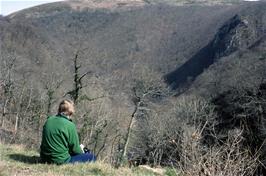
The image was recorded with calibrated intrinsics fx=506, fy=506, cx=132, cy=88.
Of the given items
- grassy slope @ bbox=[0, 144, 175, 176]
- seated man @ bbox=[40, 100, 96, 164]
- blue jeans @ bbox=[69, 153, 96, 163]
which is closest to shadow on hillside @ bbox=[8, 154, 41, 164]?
grassy slope @ bbox=[0, 144, 175, 176]

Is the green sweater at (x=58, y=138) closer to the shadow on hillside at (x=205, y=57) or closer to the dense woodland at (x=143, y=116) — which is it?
the dense woodland at (x=143, y=116)

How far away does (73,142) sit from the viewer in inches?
335

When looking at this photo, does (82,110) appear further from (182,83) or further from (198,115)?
(182,83)

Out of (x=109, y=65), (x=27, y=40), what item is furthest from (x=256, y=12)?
(x=27, y=40)

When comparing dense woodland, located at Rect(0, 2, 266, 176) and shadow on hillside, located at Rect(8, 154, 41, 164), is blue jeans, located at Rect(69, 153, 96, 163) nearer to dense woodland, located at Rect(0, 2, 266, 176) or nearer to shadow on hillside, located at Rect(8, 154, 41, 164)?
shadow on hillside, located at Rect(8, 154, 41, 164)

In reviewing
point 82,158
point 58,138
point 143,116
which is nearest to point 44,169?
point 58,138

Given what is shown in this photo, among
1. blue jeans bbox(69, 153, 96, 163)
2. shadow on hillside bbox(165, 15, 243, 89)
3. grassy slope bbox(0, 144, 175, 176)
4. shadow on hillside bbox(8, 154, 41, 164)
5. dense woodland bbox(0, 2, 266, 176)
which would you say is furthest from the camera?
shadow on hillside bbox(165, 15, 243, 89)

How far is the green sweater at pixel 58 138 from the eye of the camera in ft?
27.3

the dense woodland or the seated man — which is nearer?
the dense woodland

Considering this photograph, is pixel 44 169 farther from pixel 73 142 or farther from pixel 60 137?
pixel 73 142

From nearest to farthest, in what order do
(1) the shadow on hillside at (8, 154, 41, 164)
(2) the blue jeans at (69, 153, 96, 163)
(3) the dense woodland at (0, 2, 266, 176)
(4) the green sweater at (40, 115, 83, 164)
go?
(3) the dense woodland at (0, 2, 266, 176) → (4) the green sweater at (40, 115, 83, 164) → (2) the blue jeans at (69, 153, 96, 163) → (1) the shadow on hillside at (8, 154, 41, 164)

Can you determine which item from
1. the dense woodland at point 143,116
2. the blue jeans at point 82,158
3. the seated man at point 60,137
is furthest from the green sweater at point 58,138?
the dense woodland at point 143,116

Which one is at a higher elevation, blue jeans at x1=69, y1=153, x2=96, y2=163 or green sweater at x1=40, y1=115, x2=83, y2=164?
green sweater at x1=40, y1=115, x2=83, y2=164

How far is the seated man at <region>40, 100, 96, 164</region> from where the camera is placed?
8328 mm
